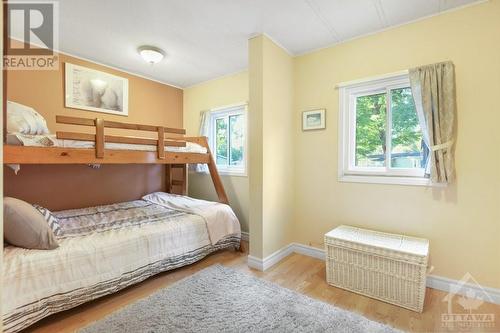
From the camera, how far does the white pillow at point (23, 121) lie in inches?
79.7

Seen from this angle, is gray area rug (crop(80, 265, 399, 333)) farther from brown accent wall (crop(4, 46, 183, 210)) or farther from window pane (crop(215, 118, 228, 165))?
window pane (crop(215, 118, 228, 165))

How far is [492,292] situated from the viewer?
1.89 metres

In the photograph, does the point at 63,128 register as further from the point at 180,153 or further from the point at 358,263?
the point at 358,263

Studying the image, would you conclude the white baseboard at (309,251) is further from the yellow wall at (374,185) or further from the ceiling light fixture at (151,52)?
the ceiling light fixture at (151,52)

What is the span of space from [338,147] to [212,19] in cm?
173

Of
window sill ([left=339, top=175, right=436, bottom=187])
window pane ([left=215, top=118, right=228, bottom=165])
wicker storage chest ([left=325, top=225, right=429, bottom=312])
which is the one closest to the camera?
wicker storage chest ([left=325, top=225, right=429, bottom=312])

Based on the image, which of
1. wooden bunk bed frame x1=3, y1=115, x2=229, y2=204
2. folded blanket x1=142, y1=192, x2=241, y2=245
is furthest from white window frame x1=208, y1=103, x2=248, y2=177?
folded blanket x1=142, y1=192, x2=241, y2=245

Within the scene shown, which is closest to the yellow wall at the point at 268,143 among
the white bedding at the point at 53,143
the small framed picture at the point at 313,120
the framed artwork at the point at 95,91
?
the small framed picture at the point at 313,120

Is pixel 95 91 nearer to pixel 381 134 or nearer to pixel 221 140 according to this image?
pixel 221 140

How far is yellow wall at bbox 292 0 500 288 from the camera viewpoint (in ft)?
6.15

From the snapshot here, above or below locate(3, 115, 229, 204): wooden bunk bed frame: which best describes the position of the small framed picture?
above

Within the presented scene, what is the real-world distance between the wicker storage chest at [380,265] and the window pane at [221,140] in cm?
213

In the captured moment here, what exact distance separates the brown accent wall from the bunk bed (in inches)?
14.5

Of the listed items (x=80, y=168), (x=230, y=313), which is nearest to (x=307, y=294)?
(x=230, y=313)
